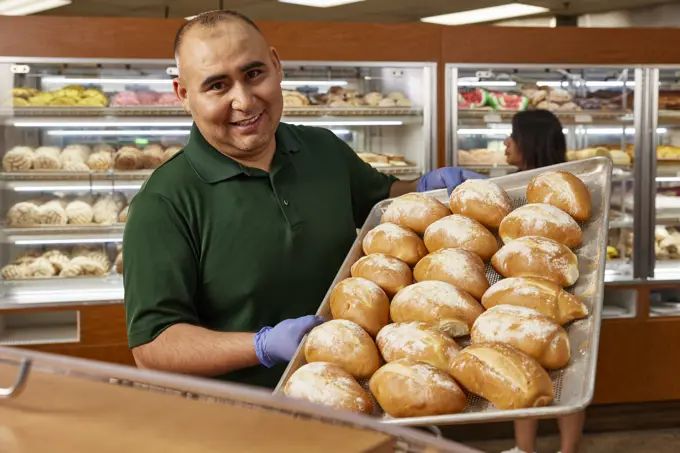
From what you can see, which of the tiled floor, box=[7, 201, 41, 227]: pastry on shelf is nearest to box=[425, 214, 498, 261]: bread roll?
the tiled floor

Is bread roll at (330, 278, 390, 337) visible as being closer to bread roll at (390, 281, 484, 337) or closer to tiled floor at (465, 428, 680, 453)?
bread roll at (390, 281, 484, 337)

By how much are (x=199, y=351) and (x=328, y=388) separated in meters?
0.39

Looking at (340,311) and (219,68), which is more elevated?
(219,68)

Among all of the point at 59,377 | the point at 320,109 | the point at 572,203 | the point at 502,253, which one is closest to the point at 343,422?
the point at 59,377

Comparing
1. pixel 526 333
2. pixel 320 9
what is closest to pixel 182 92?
pixel 526 333

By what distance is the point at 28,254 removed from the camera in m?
4.07

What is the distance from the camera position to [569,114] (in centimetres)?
428

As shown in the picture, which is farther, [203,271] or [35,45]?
[35,45]

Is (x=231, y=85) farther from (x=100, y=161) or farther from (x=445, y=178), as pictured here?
(x=100, y=161)

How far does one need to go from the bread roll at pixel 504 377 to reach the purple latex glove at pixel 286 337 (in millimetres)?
297

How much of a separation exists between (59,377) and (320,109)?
3.51 meters

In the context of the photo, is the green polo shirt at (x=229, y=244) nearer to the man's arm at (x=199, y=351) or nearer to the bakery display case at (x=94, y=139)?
the man's arm at (x=199, y=351)

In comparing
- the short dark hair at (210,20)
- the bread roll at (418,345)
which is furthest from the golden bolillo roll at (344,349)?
the short dark hair at (210,20)

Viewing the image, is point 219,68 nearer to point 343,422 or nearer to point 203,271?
point 203,271
